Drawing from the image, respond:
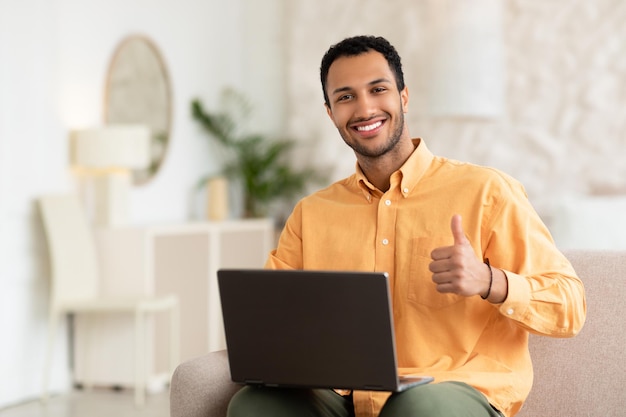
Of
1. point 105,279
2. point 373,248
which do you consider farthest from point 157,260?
point 373,248

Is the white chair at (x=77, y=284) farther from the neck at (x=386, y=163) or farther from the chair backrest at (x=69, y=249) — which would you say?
the neck at (x=386, y=163)

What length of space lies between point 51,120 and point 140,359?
125 centimetres

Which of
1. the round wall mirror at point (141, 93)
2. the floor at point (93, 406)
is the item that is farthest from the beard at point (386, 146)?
the round wall mirror at point (141, 93)

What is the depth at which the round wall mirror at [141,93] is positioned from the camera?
A: 16.5ft

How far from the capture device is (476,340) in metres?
1.96

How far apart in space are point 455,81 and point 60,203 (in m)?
2.14

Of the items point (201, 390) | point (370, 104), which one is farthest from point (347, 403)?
point (370, 104)

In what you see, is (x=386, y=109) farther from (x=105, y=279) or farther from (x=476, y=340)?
(x=105, y=279)

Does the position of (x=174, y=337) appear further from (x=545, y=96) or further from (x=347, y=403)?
(x=347, y=403)

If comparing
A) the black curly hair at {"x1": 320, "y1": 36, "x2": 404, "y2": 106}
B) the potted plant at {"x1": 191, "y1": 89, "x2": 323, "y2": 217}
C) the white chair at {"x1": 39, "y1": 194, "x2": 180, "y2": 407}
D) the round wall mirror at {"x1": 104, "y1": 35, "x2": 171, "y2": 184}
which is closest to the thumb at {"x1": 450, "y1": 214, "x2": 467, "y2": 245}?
the black curly hair at {"x1": 320, "y1": 36, "x2": 404, "y2": 106}

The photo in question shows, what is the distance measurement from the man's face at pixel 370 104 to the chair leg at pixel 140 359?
2458 mm

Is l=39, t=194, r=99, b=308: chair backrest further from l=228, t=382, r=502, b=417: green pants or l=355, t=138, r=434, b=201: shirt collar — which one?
l=228, t=382, r=502, b=417: green pants

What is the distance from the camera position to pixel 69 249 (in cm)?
446

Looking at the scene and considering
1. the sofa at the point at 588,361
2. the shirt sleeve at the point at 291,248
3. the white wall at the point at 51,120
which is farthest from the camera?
the white wall at the point at 51,120
